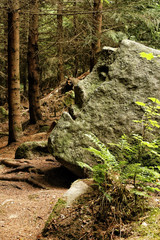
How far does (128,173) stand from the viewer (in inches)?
112

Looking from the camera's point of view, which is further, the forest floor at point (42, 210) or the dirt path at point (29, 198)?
the dirt path at point (29, 198)

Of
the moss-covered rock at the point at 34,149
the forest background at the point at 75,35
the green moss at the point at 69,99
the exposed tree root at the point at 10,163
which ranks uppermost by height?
the forest background at the point at 75,35

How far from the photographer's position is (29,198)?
4480 mm

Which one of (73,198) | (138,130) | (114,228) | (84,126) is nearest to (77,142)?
(84,126)

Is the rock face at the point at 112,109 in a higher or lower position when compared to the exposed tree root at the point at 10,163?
higher

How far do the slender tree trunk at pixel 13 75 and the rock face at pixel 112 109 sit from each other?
505cm

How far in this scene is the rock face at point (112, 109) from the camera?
5020mm

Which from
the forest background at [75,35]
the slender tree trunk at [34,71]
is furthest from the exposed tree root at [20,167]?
the slender tree trunk at [34,71]

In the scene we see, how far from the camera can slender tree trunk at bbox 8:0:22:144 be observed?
30.6ft

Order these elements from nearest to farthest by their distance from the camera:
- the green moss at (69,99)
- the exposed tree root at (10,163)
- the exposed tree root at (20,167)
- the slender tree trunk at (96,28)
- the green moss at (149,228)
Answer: the green moss at (149,228)
the exposed tree root at (20,167)
the exposed tree root at (10,163)
the slender tree trunk at (96,28)
the green moss at (69,99)

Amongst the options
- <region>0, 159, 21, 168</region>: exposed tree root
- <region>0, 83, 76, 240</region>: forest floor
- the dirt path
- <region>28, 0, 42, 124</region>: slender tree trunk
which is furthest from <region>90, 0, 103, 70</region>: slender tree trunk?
<region>0, 159, 21, 168</region>: exposed tree root

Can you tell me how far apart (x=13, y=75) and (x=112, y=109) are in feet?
19.7

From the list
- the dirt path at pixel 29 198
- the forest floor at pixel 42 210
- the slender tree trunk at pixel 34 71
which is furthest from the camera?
the slender tree trunk at pixel 34 71

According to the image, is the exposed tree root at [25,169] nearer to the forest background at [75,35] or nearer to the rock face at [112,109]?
the rock face at [112,109]
